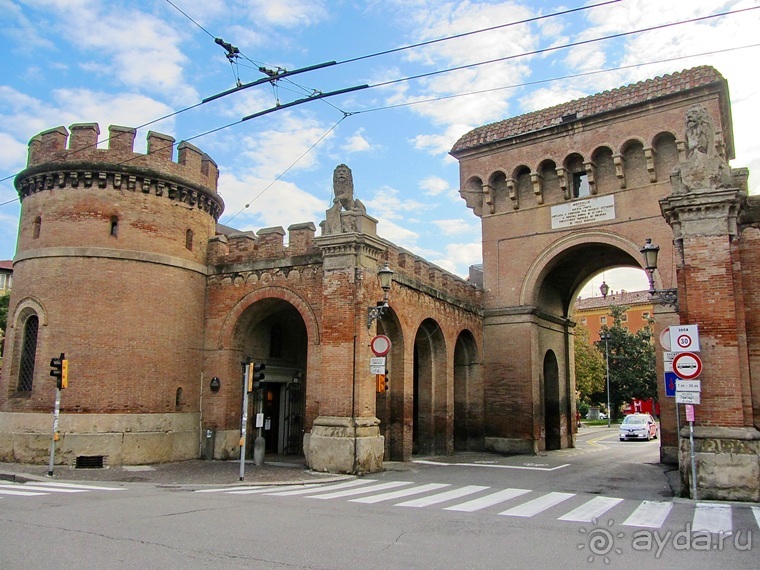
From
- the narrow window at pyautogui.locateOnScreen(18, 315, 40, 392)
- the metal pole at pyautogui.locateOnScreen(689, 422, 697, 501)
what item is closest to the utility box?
the narrow window at pyautogui.locateOnScreen(18, 315, 40, 392)

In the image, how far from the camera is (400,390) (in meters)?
19.4

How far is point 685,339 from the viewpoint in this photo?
A: 12555 mm

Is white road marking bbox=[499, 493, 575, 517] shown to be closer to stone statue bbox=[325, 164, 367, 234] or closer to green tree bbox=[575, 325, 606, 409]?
stone statue bbox=[325, 164, 367, 234]

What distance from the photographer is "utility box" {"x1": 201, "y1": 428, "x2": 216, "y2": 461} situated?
1884 centimetres

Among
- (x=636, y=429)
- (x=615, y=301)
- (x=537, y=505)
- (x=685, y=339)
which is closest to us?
(x=537, y=505)

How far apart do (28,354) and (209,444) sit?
18.5 feet

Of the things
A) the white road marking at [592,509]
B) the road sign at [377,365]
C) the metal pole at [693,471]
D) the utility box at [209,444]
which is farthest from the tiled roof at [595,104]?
the white road marking at [592,509]

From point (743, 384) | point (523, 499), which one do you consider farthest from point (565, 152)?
point (523, 499)

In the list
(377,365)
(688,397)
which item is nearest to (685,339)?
(688,397)

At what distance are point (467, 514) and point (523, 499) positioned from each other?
242cm

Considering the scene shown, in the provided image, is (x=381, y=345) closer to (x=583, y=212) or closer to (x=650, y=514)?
(x=650, y=514)

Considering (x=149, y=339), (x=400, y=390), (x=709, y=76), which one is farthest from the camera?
(x=709, y=76)

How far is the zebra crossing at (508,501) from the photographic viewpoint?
33.0 ft

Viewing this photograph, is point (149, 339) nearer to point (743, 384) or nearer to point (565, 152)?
point (743, 384)
